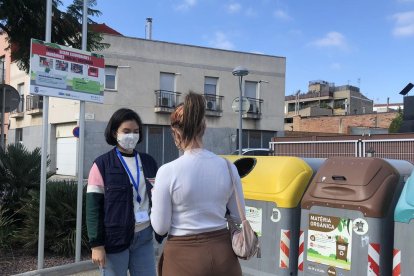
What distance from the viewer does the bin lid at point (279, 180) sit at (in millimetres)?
4383

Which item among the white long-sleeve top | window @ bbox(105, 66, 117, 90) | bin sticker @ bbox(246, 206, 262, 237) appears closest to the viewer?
the white long-sleeve top

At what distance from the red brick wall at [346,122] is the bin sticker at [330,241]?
40.5m

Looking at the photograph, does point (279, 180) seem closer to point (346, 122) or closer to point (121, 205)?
point (121, 205)

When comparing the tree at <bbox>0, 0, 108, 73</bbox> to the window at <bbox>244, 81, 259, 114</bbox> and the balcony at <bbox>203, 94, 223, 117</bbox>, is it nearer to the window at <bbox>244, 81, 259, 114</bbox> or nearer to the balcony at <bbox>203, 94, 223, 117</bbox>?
the balcony at <bbox>203, 94, 223, 117</bbox>

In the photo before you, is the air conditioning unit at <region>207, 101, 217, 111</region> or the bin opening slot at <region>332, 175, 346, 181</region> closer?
the bin opening slot at <region>332, 175, 346, 181</region>

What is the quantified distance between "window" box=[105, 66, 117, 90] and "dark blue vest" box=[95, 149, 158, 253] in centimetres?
2349

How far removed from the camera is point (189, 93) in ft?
8.27

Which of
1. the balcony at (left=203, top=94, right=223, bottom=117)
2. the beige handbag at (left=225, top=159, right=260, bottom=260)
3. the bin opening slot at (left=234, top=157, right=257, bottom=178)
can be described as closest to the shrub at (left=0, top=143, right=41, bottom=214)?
the bin opening slot at (left=234, top=157, right=257, bottom=178)

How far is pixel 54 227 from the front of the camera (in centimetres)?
633

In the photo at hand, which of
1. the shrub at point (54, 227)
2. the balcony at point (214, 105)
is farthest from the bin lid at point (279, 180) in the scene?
the balcony at point (214, 105)

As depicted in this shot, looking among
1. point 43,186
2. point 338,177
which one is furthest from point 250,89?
point 338,177

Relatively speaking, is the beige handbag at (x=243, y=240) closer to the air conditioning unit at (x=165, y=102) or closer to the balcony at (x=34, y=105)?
the air conditioning unit at (x=165, y=102)

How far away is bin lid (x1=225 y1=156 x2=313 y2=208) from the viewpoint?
4383 mm

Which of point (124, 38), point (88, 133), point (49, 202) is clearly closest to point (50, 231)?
point (49, 202)
